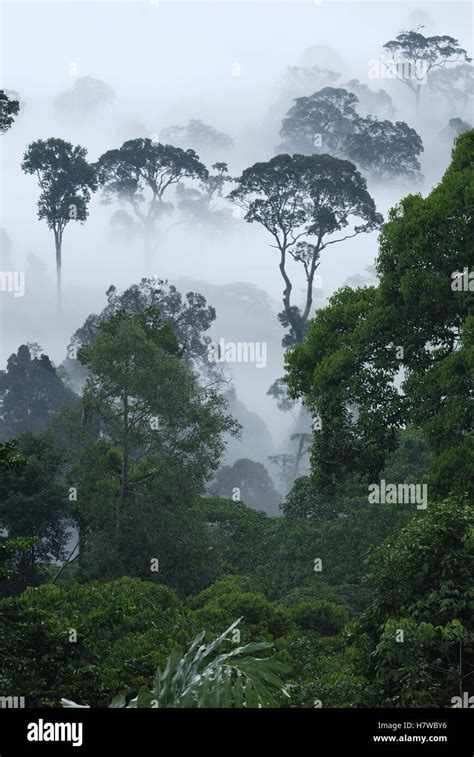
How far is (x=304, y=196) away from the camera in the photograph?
6112cm

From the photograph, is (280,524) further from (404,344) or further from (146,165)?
(146,165)

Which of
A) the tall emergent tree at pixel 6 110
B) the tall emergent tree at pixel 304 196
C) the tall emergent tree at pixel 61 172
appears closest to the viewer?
the tall emergent tree at pixel 6 110

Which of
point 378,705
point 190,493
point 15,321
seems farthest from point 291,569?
point 15,321

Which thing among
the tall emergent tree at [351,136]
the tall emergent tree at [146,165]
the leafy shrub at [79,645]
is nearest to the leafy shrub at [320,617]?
the leafy shrub at [79,645]

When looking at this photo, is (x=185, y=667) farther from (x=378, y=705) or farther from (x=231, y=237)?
(x=231, y=237)

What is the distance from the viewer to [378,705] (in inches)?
505

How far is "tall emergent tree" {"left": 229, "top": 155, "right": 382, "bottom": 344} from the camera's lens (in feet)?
197

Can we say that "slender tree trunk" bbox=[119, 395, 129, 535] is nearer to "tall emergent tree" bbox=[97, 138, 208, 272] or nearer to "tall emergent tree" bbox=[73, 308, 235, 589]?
"tall emergent tree" bbox=[73, 308, 235, 589]

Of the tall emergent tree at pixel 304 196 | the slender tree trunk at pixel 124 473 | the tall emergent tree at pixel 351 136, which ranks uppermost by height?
the tall emergent tree at pixel 351 136

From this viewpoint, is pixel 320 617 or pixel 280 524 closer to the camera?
pixel 320 617

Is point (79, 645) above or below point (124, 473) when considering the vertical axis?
below

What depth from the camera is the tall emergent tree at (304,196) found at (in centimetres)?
6016

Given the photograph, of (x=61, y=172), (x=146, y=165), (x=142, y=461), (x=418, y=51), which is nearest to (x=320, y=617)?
(x=142, y=461)
